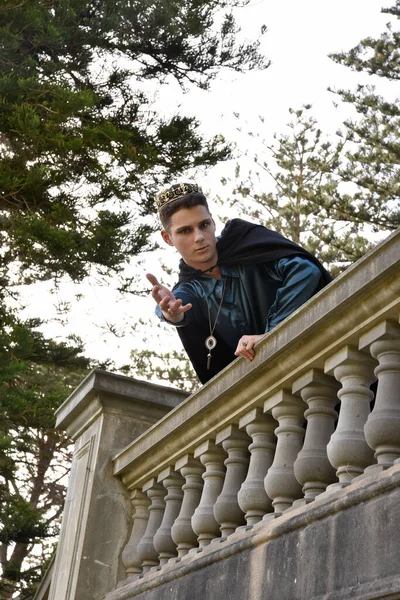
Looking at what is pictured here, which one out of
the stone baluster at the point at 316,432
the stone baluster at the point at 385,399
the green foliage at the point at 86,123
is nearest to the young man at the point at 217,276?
the stone baluster at the point at 316,432

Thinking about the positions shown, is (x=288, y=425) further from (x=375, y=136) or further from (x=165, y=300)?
(x=375, y=136)

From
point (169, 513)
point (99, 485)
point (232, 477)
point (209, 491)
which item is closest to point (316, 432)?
point (232, 477)

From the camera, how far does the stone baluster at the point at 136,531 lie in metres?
4.96

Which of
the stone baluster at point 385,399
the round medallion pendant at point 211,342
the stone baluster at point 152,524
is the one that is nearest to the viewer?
the stone baluster at point 385,399

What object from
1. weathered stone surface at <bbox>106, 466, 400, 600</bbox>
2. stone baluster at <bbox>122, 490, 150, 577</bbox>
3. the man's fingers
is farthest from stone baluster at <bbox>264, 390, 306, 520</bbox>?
stone baluster at <bbox>122, 490, 150, 577</bbox>

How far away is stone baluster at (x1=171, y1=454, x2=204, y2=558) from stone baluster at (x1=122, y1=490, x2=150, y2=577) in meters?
0.65

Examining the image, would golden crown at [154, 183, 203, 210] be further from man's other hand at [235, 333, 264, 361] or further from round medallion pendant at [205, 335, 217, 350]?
man's other hand at [235, 333, 264, 361]

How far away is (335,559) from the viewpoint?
275 centimetres

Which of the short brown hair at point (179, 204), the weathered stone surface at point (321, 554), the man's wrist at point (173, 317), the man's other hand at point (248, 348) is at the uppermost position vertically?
the short brown hair at point (179, 204)

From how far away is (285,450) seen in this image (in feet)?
11.4

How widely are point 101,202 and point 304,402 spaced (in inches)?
451

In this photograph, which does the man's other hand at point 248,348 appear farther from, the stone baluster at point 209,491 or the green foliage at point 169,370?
the green foliage at point 169,370

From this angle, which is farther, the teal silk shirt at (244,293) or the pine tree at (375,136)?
the pine tree at (375,136)

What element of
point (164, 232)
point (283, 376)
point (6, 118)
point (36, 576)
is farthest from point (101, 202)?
point (283, 376)
